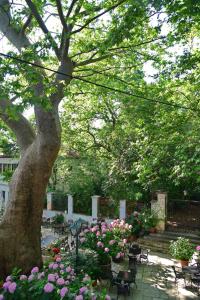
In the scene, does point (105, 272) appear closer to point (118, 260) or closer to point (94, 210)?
point (118, 260)

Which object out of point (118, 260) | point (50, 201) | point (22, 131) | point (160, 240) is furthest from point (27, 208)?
point (50, 201)

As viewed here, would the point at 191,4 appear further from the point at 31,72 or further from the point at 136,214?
the point at 136,214

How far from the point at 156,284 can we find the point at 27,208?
5.05 m

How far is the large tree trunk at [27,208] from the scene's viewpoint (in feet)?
25.2

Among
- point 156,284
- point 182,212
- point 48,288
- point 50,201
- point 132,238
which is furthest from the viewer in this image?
point 50,201

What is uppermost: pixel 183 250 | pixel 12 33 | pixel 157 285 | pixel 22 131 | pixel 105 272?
pixel 12 33

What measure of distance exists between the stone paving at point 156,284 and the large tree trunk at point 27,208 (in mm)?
2975

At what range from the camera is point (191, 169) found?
1115 cm

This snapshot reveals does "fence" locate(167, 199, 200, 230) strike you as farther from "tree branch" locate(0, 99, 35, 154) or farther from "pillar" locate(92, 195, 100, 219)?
"tree branch" locate(0, 99, 35, 154)

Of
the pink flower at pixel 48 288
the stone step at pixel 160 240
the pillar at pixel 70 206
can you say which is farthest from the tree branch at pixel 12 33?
the pillar at pixel 70 206

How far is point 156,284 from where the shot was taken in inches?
393

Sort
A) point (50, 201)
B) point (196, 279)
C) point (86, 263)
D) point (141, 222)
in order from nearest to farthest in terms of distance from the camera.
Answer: point (86, 263)
point (196, 279)
point (141, 222)
point (50, 201)

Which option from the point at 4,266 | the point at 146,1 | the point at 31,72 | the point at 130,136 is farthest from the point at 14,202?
the point at 130,136

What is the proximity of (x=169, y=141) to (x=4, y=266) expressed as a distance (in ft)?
25.6
